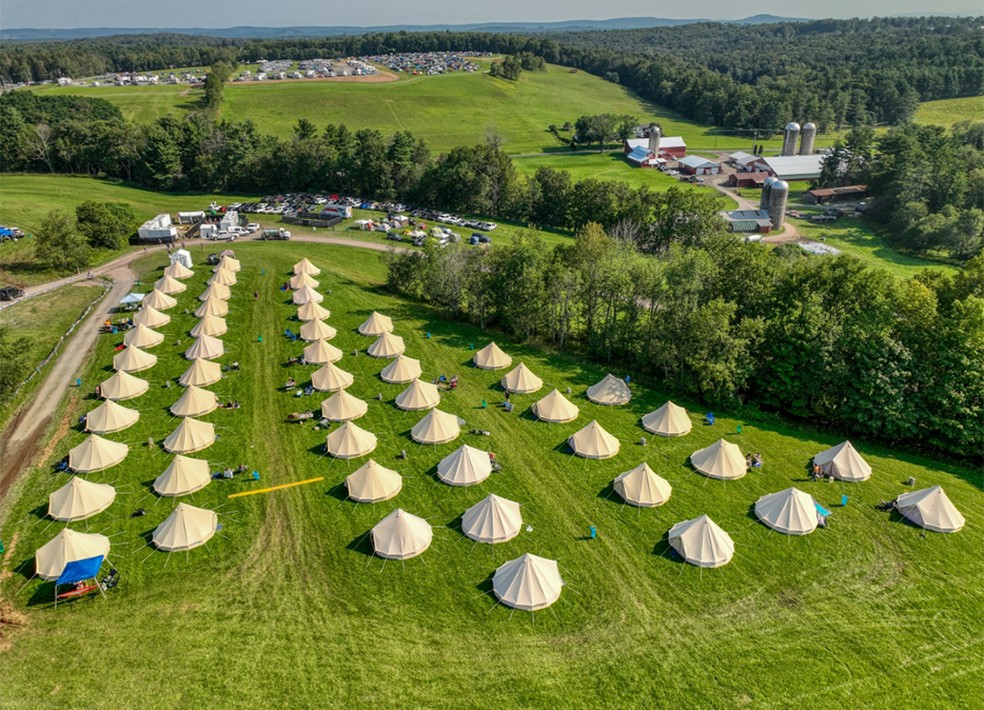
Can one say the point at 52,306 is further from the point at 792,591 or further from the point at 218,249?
the point at 792,591

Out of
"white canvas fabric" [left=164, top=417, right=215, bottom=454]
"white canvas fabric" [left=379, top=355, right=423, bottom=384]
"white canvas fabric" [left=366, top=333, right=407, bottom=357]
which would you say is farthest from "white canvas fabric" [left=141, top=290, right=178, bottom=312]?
"white canvas fabric" [left=379, top=355, right=423, bottom=384]

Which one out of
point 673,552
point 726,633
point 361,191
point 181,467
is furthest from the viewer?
point 361,191

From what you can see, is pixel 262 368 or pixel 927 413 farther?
pixel 262 368

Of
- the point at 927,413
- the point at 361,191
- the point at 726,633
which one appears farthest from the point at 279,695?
the point at 361,191

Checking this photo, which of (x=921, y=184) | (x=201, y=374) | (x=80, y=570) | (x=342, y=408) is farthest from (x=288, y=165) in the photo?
(x=921, y=184)

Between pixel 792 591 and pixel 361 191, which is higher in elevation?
pixel 361 191

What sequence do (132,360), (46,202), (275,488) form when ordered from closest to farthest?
(275,488), (132,360), (46,202)

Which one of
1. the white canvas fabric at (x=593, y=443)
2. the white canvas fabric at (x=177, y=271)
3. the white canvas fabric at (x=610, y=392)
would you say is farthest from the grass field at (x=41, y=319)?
the white canvas fabric at (x=610, y=392)

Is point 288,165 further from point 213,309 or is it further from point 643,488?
point 643,488
